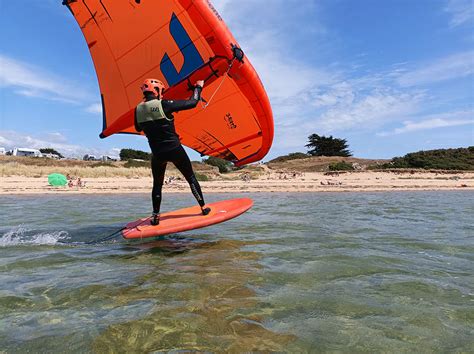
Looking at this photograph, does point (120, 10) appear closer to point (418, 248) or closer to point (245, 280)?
point (245, 280)

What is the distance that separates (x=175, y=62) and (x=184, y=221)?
282cm

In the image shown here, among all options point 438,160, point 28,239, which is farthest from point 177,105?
point 438,160

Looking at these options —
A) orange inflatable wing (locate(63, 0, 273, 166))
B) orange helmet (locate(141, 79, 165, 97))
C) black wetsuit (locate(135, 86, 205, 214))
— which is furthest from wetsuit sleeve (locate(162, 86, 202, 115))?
orange inflatable wing (locate(63, 0, 273, 166))

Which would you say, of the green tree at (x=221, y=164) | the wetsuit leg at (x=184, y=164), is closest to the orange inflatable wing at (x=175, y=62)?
the wetsuit leg at (x=184, y=164)

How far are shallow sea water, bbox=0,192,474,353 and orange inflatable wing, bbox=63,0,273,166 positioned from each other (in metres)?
2.40

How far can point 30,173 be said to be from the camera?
96.9 ft

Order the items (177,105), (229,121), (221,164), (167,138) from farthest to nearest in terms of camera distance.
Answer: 1. (221,164)
2. (229,121)
3. (167,138)
4. (177,105)

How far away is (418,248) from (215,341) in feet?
13.7

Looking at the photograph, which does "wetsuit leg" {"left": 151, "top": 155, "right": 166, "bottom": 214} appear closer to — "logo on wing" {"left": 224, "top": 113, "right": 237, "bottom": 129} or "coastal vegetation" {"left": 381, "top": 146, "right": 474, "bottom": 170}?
"logo on wing" {"left": 224, "top": 113, "right": 237, "bottom": 129}

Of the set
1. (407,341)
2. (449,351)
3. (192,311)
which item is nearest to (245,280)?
(192,311)

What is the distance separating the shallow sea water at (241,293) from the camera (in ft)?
8.54

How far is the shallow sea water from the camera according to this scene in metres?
2.60

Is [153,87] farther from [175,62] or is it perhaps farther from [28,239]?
[28,239]

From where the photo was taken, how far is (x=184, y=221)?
20.5ft
